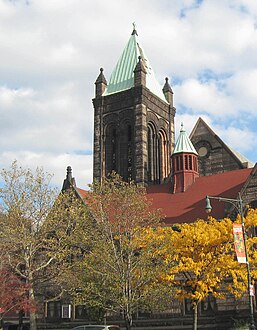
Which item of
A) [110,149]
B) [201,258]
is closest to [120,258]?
[201,258]

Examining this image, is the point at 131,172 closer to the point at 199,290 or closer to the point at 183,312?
the point at 183,312

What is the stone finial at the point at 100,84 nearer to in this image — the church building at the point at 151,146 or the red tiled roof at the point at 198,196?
the church building at the point at 151,146

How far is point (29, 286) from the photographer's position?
3600 cm

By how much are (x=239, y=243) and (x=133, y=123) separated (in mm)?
38772

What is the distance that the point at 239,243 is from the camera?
26484 mm

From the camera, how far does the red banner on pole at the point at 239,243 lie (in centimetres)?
2611

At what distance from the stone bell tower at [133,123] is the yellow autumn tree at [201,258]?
86.2 ft

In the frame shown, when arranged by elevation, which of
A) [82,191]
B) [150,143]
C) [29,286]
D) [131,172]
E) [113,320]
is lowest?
[113,320]

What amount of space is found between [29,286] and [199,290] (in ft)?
39.4

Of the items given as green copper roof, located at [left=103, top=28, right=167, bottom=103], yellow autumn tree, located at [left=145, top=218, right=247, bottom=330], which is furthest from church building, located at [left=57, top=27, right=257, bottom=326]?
yellow autumn tree, located at [left=145, top=218, right=247, bottom=330]

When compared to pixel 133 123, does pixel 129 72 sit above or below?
above

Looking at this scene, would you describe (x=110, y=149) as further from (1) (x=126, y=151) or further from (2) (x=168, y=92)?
(2) (x=168, y=92)

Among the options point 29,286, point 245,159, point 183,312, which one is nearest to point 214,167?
point 245,159

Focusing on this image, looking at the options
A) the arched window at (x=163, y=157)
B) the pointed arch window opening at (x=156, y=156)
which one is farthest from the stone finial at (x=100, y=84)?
the arched window at (x=163, y=157)
